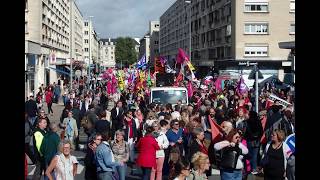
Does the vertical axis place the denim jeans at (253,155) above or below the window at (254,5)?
below

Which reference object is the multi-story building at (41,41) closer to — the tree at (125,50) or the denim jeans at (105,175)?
the denim jeans at (105,175)

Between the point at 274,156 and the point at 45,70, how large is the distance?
51.4 meters

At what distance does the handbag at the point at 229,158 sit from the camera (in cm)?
846

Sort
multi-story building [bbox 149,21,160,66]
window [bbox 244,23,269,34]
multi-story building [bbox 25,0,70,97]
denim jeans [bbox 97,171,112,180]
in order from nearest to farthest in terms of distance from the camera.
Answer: denim jeans [bbox 97,171,112,180] < multi-story building [bbox 25,0,70,97] < window [bbox 244,23,269,34] < multi-story building [bbox 149,21,160,66]

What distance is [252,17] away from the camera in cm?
5431

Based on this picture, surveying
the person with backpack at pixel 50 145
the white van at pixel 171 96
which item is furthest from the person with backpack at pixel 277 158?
the white van at pixel 171 96

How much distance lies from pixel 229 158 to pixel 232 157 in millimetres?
53

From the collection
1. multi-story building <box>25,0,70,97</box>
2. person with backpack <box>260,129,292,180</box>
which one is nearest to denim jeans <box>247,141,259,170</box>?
person with backpack <box>260,129,292,180</box>

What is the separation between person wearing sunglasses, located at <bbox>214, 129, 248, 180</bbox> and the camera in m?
8.49

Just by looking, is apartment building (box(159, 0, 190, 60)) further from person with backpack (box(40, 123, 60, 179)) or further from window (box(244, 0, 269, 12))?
person with backpack (box(40, 123, 60, 179))

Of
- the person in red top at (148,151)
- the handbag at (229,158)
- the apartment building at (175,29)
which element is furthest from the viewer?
the apartment building at (175,29)
